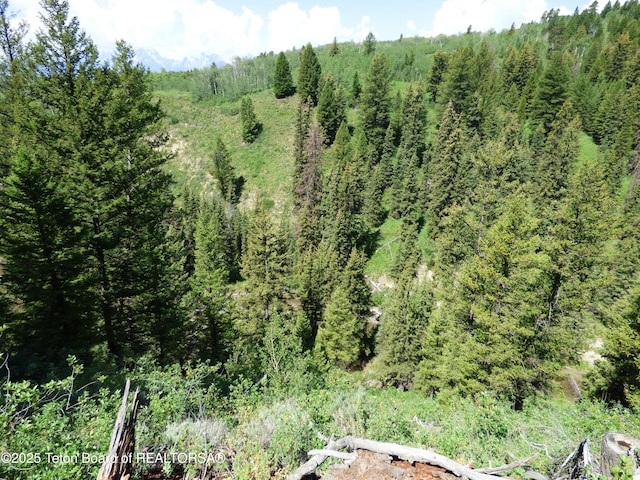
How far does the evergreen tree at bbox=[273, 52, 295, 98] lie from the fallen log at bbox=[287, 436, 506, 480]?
7346 cm

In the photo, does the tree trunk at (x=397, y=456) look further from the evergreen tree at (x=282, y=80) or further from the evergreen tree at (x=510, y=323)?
the evergreen tree at (x=282, y=80)

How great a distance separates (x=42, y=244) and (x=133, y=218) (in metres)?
3.06

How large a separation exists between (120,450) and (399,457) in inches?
145

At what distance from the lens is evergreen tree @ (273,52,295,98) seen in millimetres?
67238

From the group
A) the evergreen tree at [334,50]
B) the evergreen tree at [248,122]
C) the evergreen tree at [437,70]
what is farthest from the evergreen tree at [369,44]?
the evergreen tree at [248,122]

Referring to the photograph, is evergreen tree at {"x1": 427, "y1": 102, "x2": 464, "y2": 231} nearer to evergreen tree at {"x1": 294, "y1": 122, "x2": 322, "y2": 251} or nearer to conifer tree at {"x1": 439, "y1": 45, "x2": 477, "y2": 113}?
evergreen tree at {"x1": 294, "y1": 122, "x2": 322, "y2": 251}

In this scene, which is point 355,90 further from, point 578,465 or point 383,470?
point 383,470

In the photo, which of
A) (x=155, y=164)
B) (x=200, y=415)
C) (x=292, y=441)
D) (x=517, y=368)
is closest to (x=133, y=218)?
(x=155, y=164)

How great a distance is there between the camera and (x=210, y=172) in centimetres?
5634

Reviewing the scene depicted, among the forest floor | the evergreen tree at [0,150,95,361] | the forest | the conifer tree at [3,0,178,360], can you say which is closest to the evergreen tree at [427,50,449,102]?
the forest

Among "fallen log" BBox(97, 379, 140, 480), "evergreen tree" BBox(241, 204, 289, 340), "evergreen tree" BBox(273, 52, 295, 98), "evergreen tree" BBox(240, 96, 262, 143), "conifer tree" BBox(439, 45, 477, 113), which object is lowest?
"evergreen tree" BBox(241, 204, 289, 340)

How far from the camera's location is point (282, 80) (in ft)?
223

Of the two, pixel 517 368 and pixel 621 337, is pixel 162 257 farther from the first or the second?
pixel 621 337

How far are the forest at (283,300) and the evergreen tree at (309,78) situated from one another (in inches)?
1018
